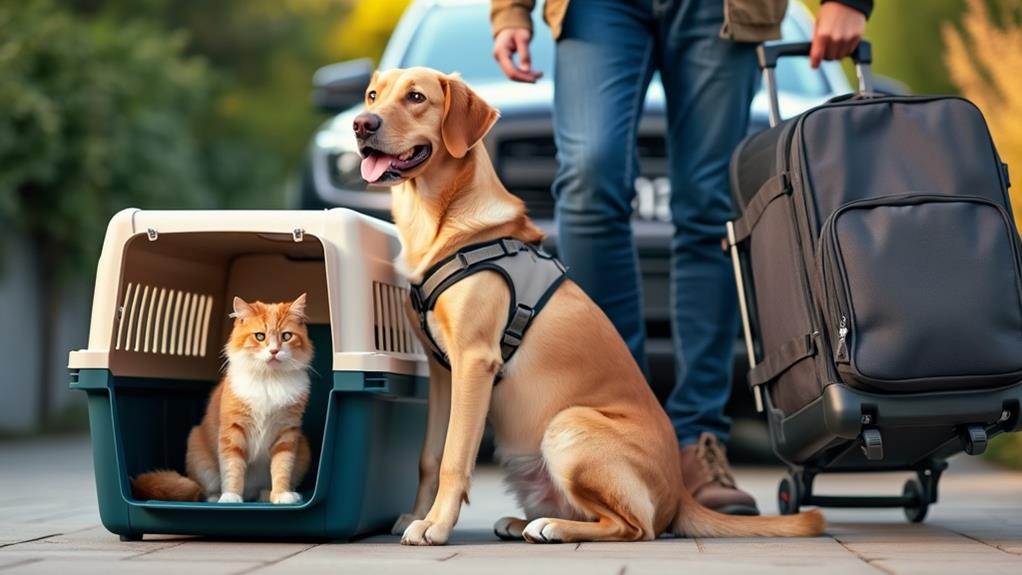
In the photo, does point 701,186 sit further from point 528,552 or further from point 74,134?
point 74,134

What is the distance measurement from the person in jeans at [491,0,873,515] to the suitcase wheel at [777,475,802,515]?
11 centimetres

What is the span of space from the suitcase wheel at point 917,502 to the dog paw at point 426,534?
1385 mm

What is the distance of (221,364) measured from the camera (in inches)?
152

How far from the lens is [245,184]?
46.5 ft

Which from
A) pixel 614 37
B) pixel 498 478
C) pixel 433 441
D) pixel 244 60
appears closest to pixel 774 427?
pixel 433 441

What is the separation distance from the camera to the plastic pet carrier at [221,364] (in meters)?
3.13

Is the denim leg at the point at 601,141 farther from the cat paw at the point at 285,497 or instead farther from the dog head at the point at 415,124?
the cat paw at the point at 285,497

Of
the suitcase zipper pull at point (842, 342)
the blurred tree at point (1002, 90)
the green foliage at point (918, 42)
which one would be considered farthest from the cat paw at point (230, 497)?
the green foliage at point (918, 42)

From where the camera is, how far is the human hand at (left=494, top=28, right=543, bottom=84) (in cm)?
396

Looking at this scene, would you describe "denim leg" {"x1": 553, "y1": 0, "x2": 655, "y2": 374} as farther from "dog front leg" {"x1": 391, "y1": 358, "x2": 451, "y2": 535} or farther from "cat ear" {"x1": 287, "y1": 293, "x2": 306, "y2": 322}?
"cat ear" {"x1": 287, "y1": 293, "x2": 306, "y2": 322}

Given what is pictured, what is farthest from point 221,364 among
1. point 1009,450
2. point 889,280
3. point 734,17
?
point 1009,450

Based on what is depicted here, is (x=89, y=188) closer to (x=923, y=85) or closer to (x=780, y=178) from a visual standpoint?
(x=923, y=85)

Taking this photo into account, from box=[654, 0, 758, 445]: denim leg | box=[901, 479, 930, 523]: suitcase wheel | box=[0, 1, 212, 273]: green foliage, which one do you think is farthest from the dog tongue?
box=[0, 1, 212, 273]: green foliage

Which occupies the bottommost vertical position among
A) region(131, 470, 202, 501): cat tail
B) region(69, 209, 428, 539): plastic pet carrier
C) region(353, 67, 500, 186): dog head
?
region(131, 470, 202, 501): cat tail
